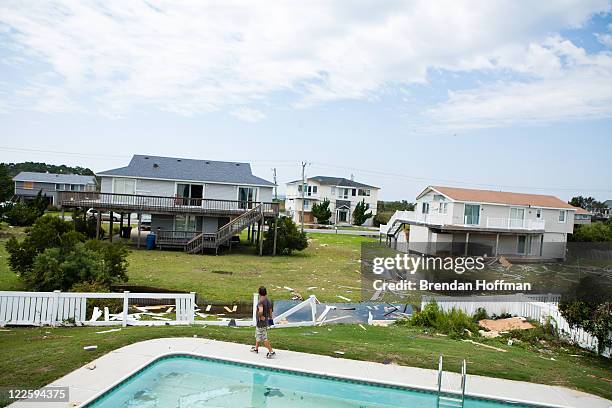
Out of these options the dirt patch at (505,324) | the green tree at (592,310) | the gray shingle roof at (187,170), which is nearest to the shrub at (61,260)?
the dirt patch at (505,324)

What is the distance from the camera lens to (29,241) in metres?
18.7

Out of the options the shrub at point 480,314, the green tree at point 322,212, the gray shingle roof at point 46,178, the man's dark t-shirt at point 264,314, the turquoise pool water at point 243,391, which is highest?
the gray shingle roof at point 46,178

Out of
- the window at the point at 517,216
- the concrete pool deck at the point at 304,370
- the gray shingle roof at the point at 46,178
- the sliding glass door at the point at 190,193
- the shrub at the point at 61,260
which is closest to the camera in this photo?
the concrete pool deck at the point at 304,370

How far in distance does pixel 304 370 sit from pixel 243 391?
1.33m

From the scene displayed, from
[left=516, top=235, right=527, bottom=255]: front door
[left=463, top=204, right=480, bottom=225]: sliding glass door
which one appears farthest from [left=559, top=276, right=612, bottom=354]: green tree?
[left=516, top=235, right=527, bottom=255]: front door

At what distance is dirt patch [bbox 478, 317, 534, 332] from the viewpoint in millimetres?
15617

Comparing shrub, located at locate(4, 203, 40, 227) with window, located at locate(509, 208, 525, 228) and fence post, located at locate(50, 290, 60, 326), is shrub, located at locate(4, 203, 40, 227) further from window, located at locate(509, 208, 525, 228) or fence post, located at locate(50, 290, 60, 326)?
window, located at locate(509, 208, 525, 228)

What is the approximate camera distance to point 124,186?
123 ft

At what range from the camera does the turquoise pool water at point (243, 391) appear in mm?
8883

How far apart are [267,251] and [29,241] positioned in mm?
19576

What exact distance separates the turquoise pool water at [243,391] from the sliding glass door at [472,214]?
30.9 m

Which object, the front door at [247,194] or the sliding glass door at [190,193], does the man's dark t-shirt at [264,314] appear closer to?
the sliding glass door at [190,193]

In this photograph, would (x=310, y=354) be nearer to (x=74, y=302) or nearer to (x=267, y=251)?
(x=74, y=302)

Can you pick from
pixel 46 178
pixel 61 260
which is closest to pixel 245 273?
pixel 61 260
